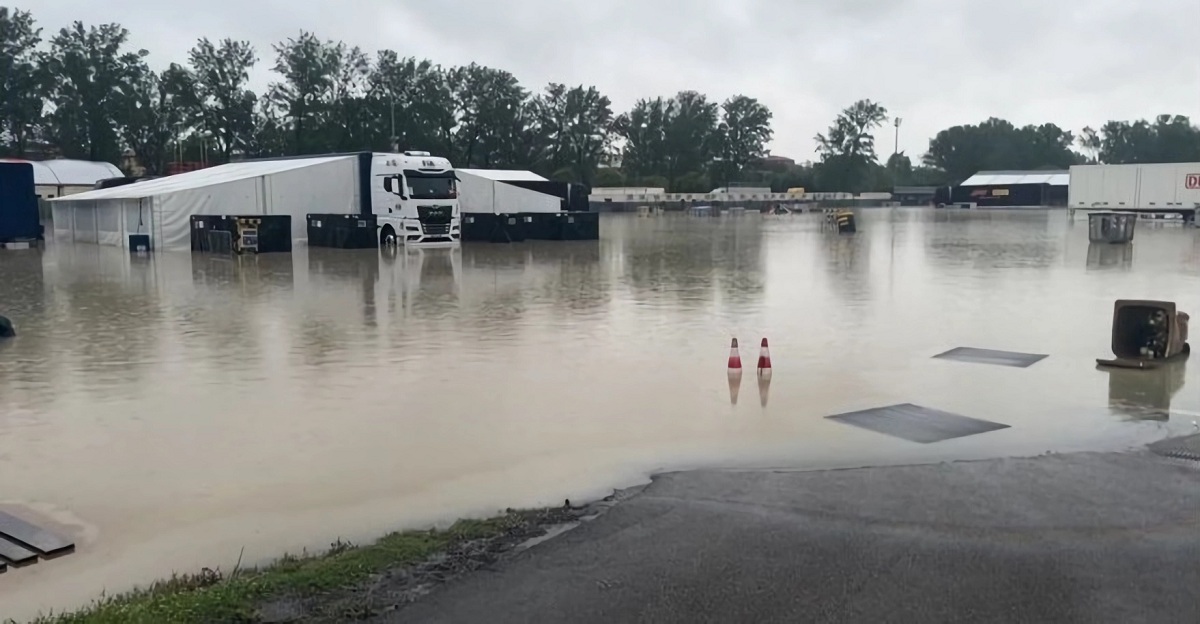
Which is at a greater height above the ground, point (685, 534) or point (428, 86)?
point (428, 86)

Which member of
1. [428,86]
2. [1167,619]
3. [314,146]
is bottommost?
[1167,619]

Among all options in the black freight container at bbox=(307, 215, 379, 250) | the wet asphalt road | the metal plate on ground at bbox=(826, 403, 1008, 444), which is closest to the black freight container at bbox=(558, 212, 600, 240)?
the black freight container at bbox=(307, 215, 379, 250)

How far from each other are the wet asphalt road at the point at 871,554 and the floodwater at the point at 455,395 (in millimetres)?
785

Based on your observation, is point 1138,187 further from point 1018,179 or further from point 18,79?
point 18,79

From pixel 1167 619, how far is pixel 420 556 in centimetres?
376

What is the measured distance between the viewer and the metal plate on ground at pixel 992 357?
11655 millimetres

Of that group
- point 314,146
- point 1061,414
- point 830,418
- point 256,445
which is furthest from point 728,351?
point 314,146

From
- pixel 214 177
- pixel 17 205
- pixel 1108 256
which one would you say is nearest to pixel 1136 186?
pixel 1108 256

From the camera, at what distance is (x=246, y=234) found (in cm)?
3281

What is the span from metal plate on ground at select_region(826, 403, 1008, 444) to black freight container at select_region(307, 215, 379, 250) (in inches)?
1108

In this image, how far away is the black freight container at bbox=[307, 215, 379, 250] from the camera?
116 ft

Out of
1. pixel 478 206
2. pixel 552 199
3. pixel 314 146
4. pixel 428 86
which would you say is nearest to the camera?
pixel 478 206

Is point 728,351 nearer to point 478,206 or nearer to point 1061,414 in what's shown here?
point 1061,414

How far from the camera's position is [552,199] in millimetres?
50438
